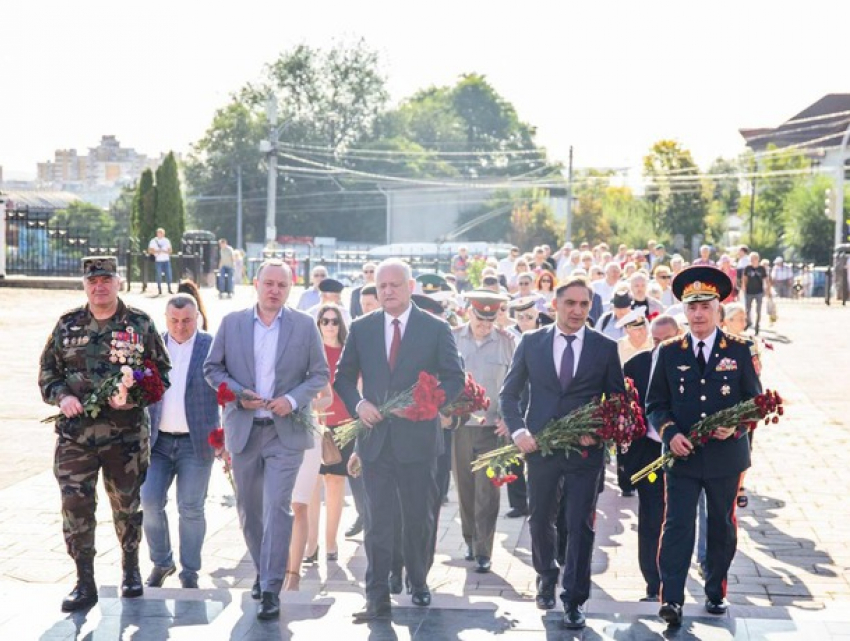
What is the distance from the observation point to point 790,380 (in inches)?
838

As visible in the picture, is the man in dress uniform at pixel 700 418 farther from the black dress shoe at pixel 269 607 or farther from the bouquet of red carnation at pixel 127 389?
the bouquet of red carnation at pixel 127 389

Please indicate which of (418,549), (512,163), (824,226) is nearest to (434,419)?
(418,549)

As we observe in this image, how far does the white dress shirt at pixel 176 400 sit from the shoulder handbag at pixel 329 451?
1137mm

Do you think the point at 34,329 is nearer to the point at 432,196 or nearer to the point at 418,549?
the point at 418,549

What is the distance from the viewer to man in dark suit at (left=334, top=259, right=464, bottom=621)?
7375 mm

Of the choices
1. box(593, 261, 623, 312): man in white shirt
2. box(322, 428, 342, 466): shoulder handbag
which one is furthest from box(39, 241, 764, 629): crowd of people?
box(593, 261, 623, 312): man in white shirt

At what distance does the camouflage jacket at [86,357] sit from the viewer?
7.21 meters

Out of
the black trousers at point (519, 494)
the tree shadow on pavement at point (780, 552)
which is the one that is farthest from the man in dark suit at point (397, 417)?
the black trousers at point (519, 494)

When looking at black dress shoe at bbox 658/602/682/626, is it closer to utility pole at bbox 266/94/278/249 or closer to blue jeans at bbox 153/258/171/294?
blue jeans at bbox 153/258/171/294

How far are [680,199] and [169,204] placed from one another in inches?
1675

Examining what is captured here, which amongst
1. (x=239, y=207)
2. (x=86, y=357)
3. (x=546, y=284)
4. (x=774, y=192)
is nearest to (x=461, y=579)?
(x=86, y=357)

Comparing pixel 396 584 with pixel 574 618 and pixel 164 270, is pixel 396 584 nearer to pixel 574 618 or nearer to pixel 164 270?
pixel 574 618

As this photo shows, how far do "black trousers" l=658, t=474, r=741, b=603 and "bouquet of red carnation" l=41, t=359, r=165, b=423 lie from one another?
277 cm

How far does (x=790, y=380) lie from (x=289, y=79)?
69.6 metres
